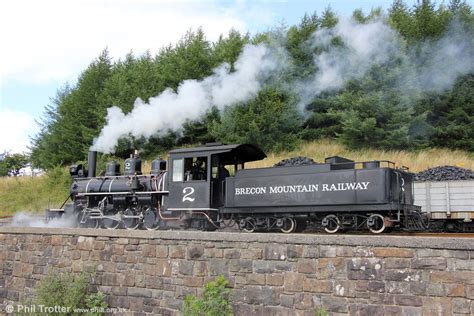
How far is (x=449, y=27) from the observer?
77.0 ft

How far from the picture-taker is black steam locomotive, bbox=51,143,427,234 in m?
9.36

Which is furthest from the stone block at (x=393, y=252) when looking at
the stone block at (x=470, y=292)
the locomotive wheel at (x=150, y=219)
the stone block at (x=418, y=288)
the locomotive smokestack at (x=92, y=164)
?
the locomotive smokestack at (x=92, y=164)

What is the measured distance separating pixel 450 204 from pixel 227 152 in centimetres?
688

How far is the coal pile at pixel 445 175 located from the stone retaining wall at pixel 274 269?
33.9 ft

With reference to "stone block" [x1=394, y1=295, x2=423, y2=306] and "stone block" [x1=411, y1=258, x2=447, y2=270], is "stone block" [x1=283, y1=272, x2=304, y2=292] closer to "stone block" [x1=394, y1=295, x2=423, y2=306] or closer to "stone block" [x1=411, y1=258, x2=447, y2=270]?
"stone block" [x1=394, y1=295, x2=423, y2=306]

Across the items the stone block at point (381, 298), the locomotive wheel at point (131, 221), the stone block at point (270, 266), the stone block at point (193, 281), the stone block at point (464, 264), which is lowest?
the stone block at point (193, 281)

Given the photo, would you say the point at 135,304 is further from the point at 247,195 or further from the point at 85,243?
the point at 247,195

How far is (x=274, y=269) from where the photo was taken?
6523 mm

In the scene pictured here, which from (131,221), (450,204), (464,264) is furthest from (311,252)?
(450,204)

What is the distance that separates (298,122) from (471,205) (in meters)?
11.6

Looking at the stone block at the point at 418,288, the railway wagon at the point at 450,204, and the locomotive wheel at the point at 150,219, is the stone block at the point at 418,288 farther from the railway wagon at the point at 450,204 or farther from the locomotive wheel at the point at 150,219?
the railway wagon at the point at 450,204

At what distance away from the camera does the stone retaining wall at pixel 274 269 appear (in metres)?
5.40

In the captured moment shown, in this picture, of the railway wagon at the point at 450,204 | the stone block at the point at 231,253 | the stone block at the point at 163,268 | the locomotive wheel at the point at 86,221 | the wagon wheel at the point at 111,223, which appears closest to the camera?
the stone block at the point at 231,253

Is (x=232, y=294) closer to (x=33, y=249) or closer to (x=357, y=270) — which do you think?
(x=357, y=270)
